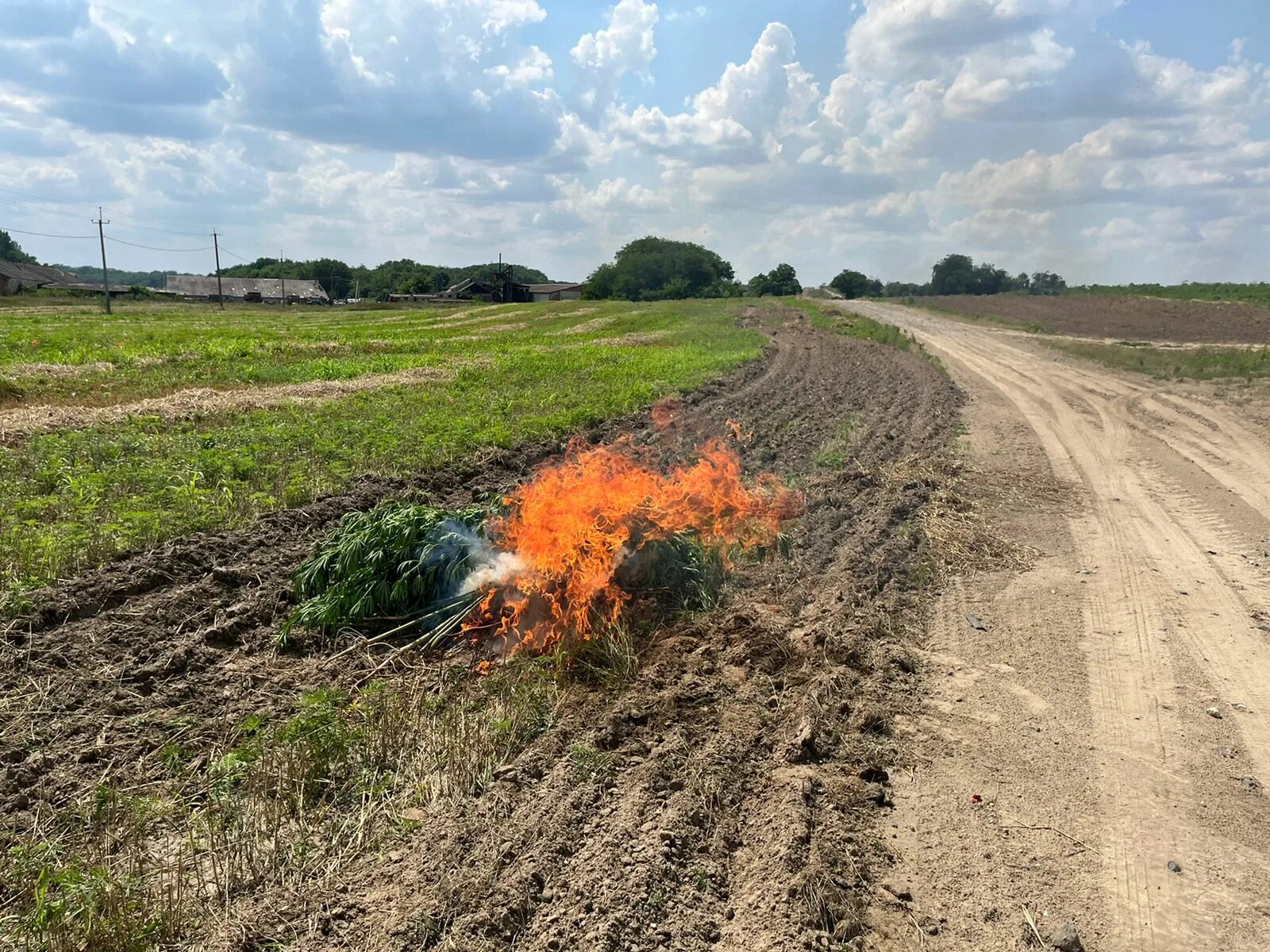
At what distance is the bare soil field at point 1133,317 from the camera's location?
1404 inches

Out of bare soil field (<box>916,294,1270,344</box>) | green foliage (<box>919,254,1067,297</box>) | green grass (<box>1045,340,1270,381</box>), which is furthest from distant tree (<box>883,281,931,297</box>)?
green grass (<box>1045,340,1270,381</box>)

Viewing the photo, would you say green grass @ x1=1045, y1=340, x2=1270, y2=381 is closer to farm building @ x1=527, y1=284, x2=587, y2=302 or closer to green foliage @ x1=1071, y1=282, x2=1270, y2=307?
green foliage @ x1=1071, y1=282, x2=1270, y2=307

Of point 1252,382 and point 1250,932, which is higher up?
point 1252,382

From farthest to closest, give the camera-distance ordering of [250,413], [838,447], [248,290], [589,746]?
[248,290], [250,413], [838,447], [589,746]

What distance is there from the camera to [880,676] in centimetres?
547

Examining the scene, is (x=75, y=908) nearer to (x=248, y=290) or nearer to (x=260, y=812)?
(x=260, y=812)

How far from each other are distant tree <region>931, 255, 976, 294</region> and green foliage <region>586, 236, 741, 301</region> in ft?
89.4

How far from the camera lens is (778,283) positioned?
91062 mm

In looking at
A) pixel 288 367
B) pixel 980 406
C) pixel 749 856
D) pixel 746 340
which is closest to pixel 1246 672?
pixel 749 856

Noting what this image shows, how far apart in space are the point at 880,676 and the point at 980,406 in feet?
46.1

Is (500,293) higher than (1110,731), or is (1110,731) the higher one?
(500,293)

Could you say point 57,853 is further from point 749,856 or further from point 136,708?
point 749,856

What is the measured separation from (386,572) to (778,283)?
89.8m

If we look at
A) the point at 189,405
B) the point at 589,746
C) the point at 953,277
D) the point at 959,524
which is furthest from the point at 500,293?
the point at 589,746
